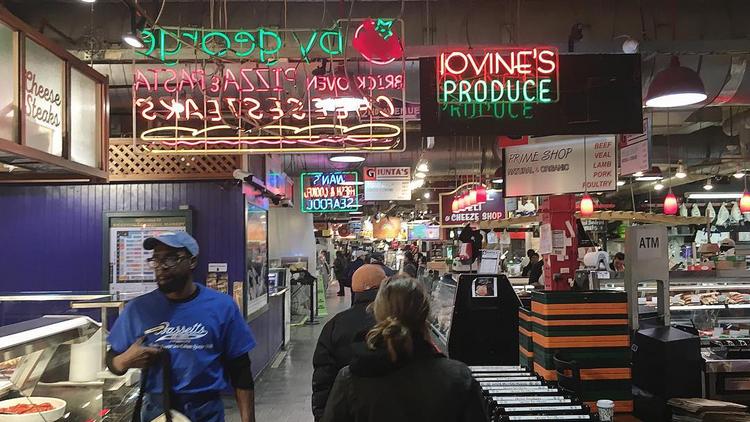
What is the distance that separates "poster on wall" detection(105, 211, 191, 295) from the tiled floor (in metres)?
1.99

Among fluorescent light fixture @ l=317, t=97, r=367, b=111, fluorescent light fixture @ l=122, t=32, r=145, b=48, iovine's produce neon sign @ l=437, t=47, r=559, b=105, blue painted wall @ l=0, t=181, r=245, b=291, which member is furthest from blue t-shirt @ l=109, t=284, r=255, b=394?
blue painted wall @ l=0, t=181, r=245, b=291

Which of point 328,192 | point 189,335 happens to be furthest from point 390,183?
point 189,335

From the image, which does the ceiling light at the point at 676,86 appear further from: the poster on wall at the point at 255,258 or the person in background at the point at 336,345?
the poster on wall at the point at 255,258

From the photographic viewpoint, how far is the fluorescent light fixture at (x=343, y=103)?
597 cm

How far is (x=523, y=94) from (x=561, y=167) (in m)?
4.53

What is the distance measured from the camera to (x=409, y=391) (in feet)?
A: 6.89

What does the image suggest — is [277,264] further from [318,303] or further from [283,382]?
[283,382]

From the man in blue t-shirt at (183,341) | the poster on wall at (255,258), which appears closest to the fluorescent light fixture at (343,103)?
the poster on wall at (255,258)

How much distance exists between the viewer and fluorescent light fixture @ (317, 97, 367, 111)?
19.6ft

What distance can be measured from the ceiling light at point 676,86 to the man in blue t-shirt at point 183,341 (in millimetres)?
4732

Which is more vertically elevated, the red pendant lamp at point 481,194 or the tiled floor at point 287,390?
the red pendant lamp at point 481,194

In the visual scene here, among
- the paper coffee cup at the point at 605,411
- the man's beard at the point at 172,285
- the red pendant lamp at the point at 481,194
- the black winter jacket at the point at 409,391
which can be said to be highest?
the red pendant lamp at the point at 481,194

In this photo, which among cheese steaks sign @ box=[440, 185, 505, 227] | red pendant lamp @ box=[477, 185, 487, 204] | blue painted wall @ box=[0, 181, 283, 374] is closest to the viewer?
blue painted wall @ box=[0, 181, 283, 374]

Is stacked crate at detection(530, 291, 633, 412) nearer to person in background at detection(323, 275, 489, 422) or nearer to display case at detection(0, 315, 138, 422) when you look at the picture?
person in background at detection(323, 275, 489, 422)
